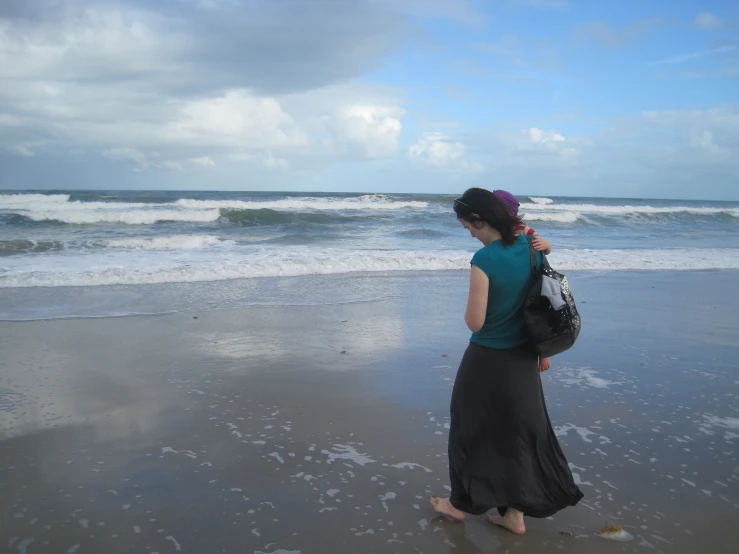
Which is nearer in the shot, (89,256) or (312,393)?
(312,393)

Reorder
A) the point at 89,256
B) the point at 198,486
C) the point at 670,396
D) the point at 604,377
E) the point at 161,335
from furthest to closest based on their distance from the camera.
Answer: the point at 89,256 < the point at 161,335 < the point at 604,377 < the point at 670,396 < the point at 198,486

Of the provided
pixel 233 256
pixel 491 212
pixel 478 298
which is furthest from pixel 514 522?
pixel 233 256

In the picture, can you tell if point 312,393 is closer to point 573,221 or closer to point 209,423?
point 209,423

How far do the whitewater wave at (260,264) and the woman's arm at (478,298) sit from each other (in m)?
8.63

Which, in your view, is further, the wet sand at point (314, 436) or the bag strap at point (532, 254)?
the wet sand at point (314, 436)

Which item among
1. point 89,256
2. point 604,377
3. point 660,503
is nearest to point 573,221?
point 89,256

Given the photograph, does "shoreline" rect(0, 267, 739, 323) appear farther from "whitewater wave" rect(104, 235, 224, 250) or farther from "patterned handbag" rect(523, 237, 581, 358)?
"whitewater wave" rect(104, 235, 224, 250)

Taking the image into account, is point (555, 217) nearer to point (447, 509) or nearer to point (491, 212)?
point (447, 509)

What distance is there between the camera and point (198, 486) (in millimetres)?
3342

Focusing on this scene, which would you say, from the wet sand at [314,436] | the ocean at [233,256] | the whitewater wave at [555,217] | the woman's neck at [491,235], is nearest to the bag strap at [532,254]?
the woman's neck at [491,235]

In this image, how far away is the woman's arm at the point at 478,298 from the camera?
267 centimetres

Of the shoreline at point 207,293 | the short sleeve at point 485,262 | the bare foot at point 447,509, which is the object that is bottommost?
the bare foot at point 447,509

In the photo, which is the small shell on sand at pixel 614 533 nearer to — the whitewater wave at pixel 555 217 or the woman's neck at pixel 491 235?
the woman's neck at pixel 491 235

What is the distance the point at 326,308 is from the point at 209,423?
4122 mm
